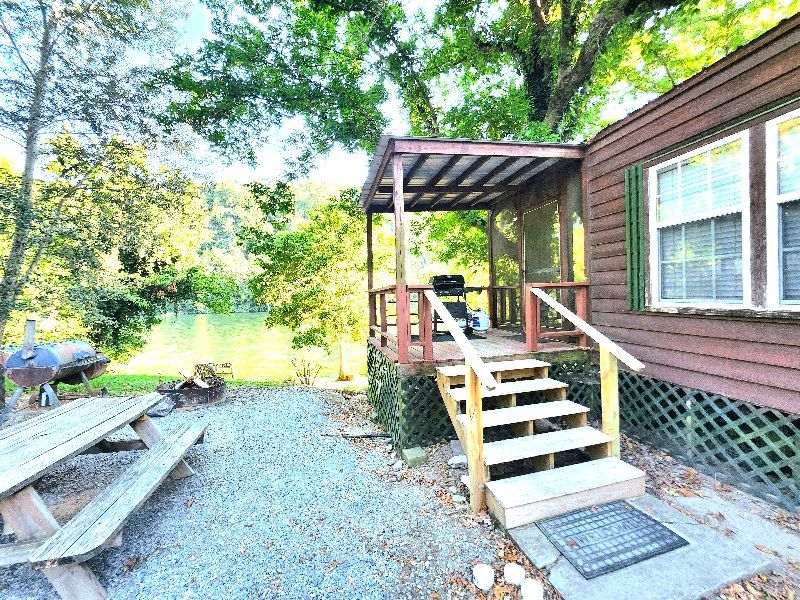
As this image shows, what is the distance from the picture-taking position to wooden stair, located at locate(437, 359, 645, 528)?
8.10ft

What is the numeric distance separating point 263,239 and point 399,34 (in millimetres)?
6151

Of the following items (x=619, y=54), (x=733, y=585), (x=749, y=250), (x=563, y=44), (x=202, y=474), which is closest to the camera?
(x=733, y=585)

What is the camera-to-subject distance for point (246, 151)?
34.5 ft

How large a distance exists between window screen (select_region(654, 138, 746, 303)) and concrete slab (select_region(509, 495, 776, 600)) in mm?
1835

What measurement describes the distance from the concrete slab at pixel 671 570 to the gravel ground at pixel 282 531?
33cm

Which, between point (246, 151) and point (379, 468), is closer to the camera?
point (379, 468)

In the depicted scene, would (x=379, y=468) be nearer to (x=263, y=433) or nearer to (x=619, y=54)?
(x=263, y=433)

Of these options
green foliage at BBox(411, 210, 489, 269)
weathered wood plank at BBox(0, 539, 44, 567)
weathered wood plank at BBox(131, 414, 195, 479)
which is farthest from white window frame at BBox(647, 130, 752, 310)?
green foliage at BBox(411, 210, 489, 269)

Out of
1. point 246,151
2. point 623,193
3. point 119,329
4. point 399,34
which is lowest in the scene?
point 119,329

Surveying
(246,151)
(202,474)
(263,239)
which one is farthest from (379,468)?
(246,151)

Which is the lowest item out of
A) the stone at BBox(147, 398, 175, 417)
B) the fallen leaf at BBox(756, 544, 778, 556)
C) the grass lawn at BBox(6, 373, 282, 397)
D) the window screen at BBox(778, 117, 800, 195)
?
the grass lawn at BBox(6, 373, 282, 397)

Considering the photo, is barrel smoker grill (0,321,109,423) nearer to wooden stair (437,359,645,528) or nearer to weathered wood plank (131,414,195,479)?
weathered wood plank (131,414,195,479)

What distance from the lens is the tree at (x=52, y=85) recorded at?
646 centimetres

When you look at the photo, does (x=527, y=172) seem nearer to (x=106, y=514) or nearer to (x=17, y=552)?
(x=106, y=514)
